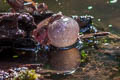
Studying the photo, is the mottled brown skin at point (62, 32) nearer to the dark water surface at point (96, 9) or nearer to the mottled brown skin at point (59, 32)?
the mottled brown skin at point (59, 32)

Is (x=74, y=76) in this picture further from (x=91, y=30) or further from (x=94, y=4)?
(x=94, y=4)

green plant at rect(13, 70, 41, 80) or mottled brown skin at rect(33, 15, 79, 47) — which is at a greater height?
mottled brown skin at rect(33, 15, 79, 47)

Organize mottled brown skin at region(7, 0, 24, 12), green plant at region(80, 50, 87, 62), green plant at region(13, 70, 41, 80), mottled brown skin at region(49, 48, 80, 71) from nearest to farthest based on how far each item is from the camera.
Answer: green plant at region(13, 70, 41, 80)
mottled brown skin at region(49, 48, 80, 71)
green plant at region(80, 50, 87, 62)
mottled brown skin at region(7, 0, 24, 12)

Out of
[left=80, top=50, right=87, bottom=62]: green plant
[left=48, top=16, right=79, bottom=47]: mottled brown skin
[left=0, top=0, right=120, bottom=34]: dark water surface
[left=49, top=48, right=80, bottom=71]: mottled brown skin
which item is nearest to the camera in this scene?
[left=49, top=48, right=80, bottom=71]: mottled brown skin

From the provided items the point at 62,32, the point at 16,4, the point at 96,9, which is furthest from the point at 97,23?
the point at 16,4

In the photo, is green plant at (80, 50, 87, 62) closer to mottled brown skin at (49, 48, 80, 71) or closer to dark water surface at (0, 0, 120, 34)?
mottled brown skin at (49, 48, 80, 71)

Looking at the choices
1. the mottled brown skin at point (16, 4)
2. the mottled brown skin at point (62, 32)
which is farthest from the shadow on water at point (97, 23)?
the mottled brown skin at point (16, 4)

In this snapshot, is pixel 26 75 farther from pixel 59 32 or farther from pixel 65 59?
pixel 59 32

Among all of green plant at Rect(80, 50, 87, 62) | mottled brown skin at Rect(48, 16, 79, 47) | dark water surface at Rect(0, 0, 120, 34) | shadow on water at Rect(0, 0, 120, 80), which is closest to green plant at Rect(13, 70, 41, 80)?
shadow on water at Rect(0, 0, 120, 80)
